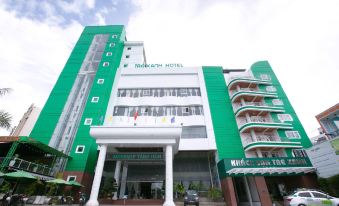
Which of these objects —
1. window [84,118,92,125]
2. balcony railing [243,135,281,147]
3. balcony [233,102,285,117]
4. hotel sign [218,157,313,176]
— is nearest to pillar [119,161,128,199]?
window [84,118,92,125]

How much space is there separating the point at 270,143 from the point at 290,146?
10.4 feet

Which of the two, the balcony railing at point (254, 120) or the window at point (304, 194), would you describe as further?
the balcony railing at point (254, 120)

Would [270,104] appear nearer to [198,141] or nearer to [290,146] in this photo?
[290,146]

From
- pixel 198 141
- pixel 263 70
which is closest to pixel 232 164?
pixel 198 141

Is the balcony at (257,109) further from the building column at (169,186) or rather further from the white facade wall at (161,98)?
the building column at (169,186)

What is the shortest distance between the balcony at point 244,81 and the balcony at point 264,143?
372 inches

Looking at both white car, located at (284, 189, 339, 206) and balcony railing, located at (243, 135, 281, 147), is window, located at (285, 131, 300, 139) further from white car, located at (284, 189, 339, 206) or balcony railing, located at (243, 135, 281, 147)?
white car, located at (284, 189, 339, 206)

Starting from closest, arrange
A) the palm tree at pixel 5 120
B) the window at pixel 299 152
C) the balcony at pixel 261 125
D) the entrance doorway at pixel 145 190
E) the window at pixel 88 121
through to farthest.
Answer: the palm tree at pixel 5 120
the window at pixel 299 152
the entrance doorway at pixel 145 190
the balcony at pixel 261 125
the window at pixel 88 121

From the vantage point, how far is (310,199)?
15344 mm

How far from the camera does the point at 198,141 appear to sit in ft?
86.4

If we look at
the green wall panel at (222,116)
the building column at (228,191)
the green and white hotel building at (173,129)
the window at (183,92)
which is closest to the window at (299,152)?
the green and white hotel building at (173,129)

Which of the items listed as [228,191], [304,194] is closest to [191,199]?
[228,191]

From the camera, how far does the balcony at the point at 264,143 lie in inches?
963

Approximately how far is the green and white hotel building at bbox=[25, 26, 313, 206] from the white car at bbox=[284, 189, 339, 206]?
16.0ft
